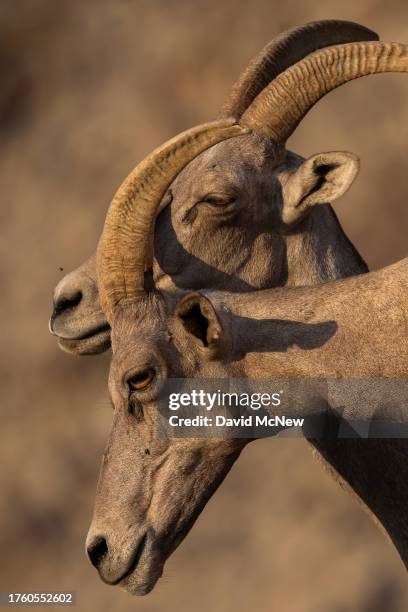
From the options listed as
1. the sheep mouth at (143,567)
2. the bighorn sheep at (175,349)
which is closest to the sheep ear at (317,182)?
the bighorn sheep at (175,349)

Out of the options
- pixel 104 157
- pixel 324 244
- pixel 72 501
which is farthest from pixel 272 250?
pixel 104 157

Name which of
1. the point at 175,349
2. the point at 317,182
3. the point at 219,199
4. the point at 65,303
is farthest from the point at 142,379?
the point at 317,182

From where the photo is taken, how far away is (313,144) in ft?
59.4

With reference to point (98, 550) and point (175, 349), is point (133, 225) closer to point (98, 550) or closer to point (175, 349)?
point (175, 349)

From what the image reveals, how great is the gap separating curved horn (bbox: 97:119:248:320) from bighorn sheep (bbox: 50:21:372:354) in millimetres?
1378

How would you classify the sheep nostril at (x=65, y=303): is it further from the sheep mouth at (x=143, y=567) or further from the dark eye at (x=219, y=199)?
the sheep mouth at (x=143, y=567)

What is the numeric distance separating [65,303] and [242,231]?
1045mm

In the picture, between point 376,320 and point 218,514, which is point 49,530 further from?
point 376,320

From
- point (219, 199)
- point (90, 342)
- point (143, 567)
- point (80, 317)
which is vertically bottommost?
point (143, 567)

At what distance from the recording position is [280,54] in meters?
10.3

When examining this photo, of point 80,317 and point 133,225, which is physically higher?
point 133,225

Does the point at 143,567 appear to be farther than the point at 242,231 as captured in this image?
No

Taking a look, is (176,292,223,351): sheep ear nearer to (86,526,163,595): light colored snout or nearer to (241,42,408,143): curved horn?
(86,526,163,595): light colored snout

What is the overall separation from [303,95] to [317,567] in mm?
7859
